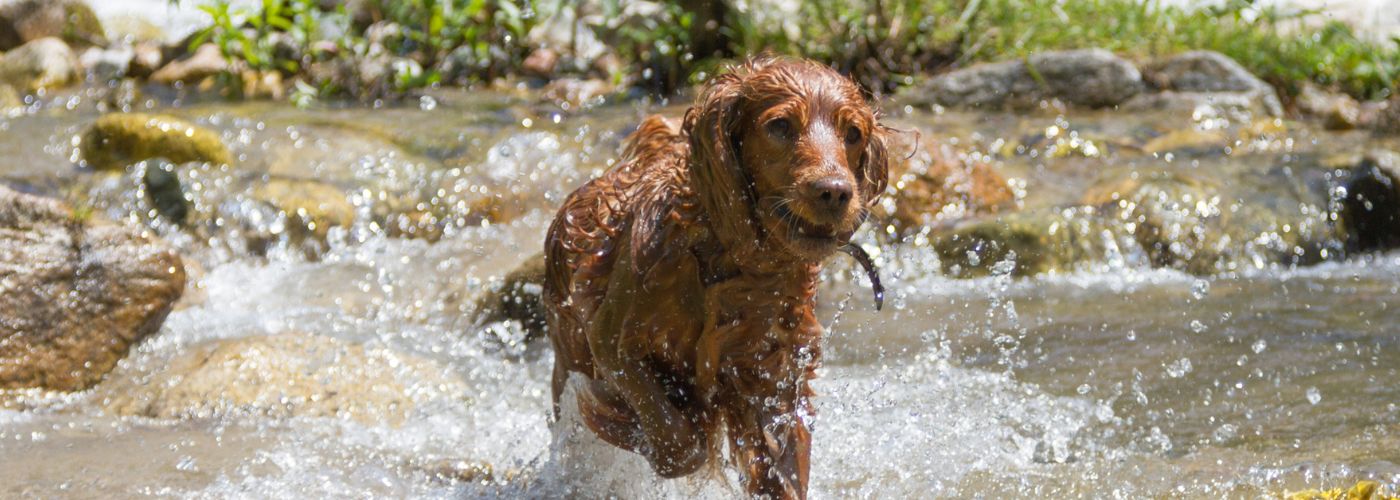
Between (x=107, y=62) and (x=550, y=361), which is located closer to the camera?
(x=550, y=361)

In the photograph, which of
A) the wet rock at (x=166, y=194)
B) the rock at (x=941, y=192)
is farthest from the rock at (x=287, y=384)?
the rock at (x=941, y=192)

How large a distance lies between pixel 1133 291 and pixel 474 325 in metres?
3.68

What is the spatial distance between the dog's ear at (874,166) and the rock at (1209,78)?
8.56m

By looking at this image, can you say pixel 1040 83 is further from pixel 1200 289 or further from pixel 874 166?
pixel 874 166

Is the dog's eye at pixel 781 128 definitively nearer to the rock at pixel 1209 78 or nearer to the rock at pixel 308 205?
the rock at pixel 308 205

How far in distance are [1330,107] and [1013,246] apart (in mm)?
5030

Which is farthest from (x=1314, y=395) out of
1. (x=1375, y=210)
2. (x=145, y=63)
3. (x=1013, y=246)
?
(x=145, y=63)

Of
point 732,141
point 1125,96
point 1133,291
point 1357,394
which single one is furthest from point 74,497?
point 1125,96

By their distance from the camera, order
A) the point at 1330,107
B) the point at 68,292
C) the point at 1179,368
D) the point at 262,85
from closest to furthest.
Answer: the point at 68,292 < the point at 1179,368 < the point at 1330,107 < the point at 262,85

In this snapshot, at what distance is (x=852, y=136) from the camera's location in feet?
10.6

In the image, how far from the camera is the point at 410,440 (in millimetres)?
5137

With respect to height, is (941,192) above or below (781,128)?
below

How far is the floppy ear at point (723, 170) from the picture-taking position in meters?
3.17

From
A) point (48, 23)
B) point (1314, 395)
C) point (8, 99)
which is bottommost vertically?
point (48, 23)
